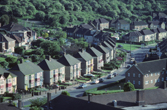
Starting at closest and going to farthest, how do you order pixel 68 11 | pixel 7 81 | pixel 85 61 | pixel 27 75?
pixel 7 81 → pixel 27 75 → pixel 85 61 → pixel 68 11

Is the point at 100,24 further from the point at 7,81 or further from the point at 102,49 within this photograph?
the point at 7,81

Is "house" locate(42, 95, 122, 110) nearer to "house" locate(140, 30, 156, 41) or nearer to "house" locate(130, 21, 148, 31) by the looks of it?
"house" locate(140, 30, 156, 41)

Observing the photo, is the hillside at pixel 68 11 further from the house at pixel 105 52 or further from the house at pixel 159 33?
the house at pixel 105 52

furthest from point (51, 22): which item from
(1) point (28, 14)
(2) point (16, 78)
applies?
(2) point (16, 78)

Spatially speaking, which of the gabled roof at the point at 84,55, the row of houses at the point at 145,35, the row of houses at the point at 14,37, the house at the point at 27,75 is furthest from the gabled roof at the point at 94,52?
the row of houses at the point at 145,35

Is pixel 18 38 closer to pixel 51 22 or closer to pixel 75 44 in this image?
pixel 75 44

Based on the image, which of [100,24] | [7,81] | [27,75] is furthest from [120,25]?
[7,81]

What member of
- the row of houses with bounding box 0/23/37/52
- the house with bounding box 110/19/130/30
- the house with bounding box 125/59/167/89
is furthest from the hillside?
the house with bounding box 125/59/167/89

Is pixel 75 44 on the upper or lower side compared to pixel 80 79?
upper
